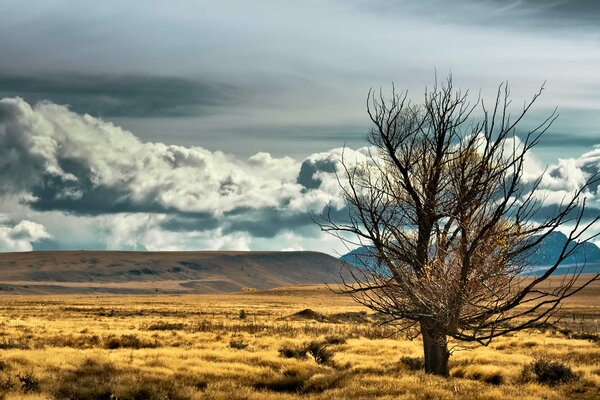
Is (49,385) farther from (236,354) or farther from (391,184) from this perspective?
(391,184)

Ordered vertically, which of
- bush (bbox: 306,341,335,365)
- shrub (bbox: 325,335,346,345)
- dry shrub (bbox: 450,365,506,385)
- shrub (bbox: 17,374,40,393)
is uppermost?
shrub (bbox: 17,374,40,393)

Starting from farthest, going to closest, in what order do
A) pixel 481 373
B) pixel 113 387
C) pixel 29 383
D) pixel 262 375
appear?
pixel 481 373, pixel 262 375, pixel 113 387, pixel 29 383

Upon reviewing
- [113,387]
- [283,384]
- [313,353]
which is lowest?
[283,384]

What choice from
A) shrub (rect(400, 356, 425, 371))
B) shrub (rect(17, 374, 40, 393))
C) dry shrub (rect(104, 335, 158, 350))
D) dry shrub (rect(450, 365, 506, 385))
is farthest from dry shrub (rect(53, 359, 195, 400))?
dry shrub (rect(104, 335, 158, 350))

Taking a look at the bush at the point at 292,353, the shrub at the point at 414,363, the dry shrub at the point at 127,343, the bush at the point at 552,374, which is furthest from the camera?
the dry shrub at the point at 127,343

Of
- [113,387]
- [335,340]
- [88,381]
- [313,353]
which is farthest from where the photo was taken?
[335,340]

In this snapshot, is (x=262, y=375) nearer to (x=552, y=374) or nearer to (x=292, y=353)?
(x=292, y=353)

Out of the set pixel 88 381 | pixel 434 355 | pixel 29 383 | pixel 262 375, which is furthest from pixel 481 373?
pixel 29 383

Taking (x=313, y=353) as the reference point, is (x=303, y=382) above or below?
below

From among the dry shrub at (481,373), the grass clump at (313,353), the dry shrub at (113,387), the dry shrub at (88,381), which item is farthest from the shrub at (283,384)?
the dry shrub at (481,373)

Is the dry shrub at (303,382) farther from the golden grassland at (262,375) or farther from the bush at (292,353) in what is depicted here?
the bush at (292,353)

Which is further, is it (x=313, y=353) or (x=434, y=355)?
(x=313, y=353)

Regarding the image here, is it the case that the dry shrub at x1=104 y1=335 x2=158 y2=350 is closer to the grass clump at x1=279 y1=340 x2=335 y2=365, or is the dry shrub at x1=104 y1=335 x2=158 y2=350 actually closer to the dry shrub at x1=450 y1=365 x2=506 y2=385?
the grass clump at x1=279 y1=340 x2=335 y2=365

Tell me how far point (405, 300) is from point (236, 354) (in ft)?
30.3
